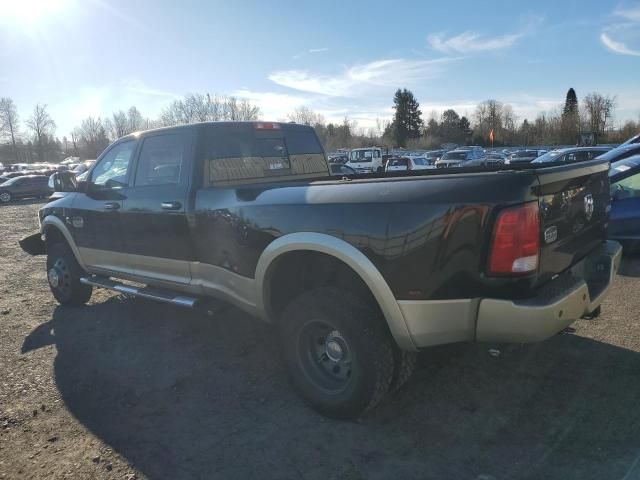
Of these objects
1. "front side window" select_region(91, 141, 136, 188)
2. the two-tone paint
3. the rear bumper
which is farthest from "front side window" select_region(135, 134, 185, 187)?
the rear bumper

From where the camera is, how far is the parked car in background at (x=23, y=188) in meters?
28.3

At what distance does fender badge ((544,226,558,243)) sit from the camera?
8.75 ft

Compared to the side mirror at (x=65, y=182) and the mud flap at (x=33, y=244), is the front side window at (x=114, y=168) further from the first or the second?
the mud flap at (x=33, y=244)

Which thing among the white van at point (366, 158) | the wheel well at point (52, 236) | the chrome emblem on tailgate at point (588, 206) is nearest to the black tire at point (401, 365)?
the chrome emblem on tailgate at point (588, 206)

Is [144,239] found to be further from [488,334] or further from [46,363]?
[488,334]

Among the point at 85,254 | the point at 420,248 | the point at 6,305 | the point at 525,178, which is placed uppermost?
the point at 525,178

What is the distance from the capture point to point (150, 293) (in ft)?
15.1

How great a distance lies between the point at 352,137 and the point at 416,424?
9838 cm

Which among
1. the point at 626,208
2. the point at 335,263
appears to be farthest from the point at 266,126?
the point at 626,208

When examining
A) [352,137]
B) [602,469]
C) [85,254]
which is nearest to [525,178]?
[602,469]

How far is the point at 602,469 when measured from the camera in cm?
258

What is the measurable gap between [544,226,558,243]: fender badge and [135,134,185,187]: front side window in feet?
9.87

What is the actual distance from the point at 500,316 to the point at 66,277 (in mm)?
5363

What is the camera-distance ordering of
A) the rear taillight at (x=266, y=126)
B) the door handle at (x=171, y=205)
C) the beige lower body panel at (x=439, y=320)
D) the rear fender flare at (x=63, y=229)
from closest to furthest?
the beige lower body panel at (x=439, y=320)
the door handle at (x=171, y=205)
the rear taillight at (x=266, y=126)
the rear fender flare at (x=63, y=229)
